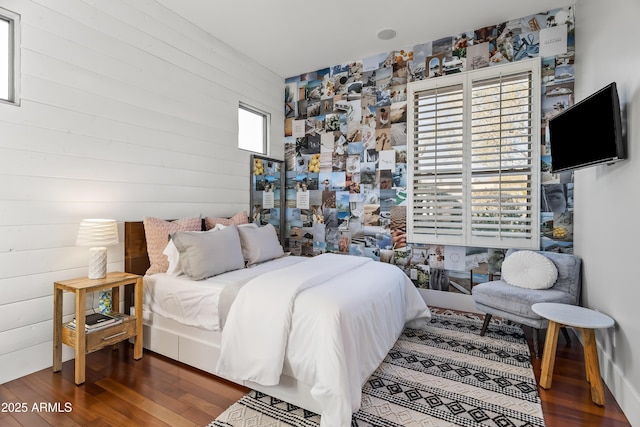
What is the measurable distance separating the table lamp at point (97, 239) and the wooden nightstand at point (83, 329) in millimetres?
84

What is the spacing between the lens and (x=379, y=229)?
4.18 m

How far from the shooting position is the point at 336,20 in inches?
133

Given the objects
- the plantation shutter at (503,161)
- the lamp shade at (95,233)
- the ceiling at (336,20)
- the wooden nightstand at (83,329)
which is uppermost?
the ceiling at (336,20)

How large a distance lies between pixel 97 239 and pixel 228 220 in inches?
55.3

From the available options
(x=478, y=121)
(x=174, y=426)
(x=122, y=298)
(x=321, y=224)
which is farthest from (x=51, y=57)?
(x=478, y=121)

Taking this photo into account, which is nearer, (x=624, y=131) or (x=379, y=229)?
(x=624, y=131)

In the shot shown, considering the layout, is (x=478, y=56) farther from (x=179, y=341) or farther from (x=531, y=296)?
(x=179, y=341)

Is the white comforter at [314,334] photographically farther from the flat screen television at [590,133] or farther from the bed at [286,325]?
the flat screen television at [590,133]

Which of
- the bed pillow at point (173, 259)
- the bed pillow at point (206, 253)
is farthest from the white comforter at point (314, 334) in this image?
the bed pillow at point (173, 259)

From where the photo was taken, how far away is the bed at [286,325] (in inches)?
70.4

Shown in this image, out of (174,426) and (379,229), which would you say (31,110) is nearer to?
(174,426)

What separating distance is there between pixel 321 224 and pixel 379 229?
863mm

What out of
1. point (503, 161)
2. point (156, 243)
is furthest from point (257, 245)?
point (503, 161)

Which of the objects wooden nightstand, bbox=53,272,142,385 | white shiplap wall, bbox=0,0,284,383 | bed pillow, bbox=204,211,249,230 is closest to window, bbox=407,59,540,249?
bed pillow, bbox=204,211,249,230
